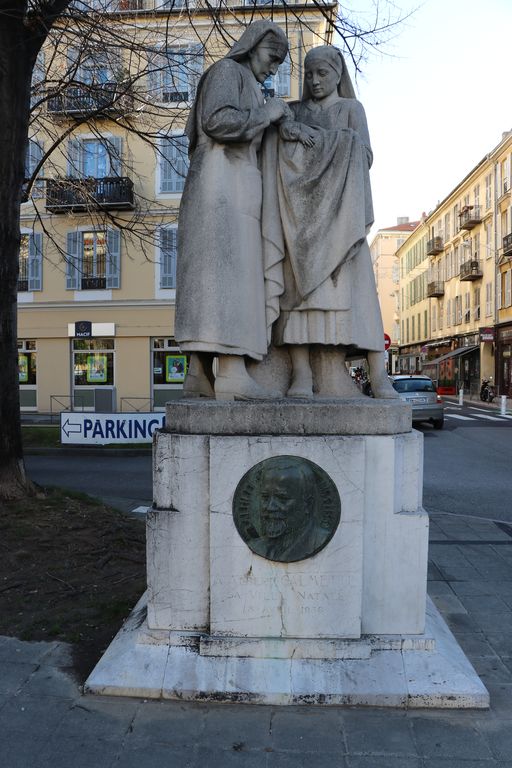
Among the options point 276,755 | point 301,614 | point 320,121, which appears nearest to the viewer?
point 276,755

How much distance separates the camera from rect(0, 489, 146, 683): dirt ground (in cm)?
386

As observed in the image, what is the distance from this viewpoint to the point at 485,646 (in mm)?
3627

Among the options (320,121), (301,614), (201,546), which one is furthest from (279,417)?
(320,121)

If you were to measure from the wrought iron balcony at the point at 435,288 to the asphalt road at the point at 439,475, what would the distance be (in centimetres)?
3693

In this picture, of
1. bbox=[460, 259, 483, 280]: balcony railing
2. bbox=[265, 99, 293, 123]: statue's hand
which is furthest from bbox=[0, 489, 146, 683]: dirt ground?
bbox=[460, 259, 483, 280]: balcony railing

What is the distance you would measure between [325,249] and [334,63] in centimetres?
117

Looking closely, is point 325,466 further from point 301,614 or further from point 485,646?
point 485,646

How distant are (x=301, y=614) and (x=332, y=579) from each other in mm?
240

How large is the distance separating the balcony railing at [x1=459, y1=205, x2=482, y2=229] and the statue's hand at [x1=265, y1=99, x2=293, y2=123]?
138ft

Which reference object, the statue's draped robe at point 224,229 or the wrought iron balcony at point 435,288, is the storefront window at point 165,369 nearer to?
the statue's draped robe at point 224,229

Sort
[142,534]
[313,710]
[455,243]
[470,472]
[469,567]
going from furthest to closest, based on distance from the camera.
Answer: [455,243] → [470,472] → [142,534] → [469,567] → [313,710]

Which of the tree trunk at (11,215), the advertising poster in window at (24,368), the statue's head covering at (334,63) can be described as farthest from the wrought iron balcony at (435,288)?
the statue's head covering at (334,63)

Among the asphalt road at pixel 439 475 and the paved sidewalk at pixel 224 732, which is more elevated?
the paved sidewalk at pixel 224 732

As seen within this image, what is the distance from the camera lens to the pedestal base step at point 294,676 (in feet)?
9.51
